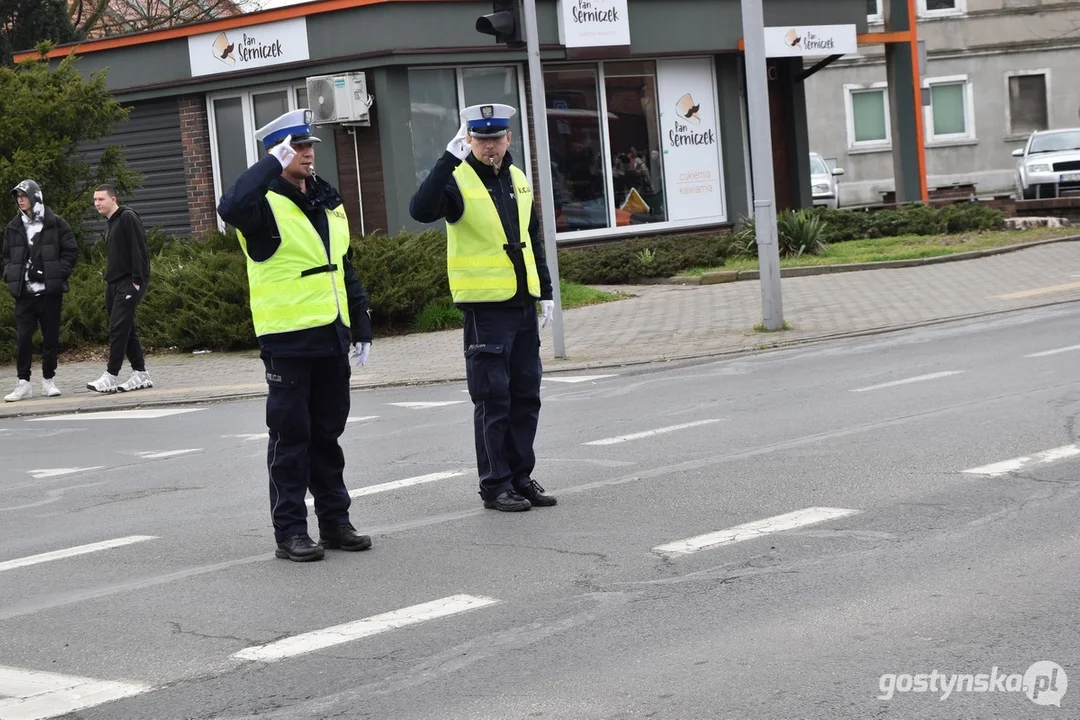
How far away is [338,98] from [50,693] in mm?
18254

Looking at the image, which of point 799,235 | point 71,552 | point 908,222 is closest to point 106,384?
point 71,552

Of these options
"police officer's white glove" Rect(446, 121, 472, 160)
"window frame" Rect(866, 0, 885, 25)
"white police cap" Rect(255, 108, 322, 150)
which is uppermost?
"window frame" Rect(866, 0, 885, 25)

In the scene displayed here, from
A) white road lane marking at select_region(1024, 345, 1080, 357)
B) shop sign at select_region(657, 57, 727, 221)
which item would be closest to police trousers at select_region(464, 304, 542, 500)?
white road lane marking at select_region(1024, 345, 1080, 357)

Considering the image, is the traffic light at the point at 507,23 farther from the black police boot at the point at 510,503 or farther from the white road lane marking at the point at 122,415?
the black police boot at the point at 510,503

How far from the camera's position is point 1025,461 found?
26.7ft

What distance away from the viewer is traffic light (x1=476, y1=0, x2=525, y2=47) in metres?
14.4

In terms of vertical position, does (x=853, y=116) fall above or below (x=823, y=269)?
above

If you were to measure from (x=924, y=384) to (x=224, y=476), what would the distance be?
5000mm

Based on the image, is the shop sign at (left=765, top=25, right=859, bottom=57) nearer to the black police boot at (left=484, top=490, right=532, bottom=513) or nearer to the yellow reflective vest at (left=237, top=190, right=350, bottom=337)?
the black police boot at (left=484, top=490, right=532, bottom=513)

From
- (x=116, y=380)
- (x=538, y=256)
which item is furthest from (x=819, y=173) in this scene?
(x=538, y=256)

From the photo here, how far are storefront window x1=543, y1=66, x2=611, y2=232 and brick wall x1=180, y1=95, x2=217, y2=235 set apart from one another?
5.46 m

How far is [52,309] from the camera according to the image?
15.1 meters

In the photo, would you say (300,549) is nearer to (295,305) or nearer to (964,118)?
(295,305)

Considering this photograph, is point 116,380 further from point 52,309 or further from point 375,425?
point 375,425
